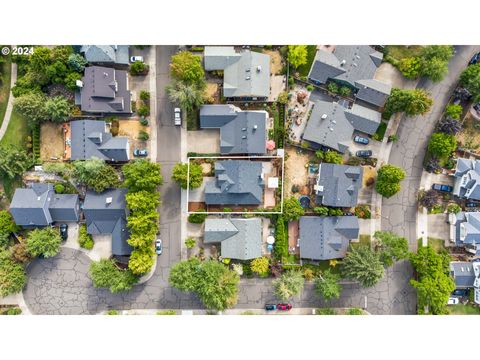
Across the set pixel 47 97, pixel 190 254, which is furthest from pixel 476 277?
pixel 47 97

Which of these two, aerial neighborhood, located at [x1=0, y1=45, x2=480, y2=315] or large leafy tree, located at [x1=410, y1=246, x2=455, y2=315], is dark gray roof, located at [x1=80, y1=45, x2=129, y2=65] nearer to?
aerial neighborhood, located at [x1=0, y1=45, x2=480, y2=315]

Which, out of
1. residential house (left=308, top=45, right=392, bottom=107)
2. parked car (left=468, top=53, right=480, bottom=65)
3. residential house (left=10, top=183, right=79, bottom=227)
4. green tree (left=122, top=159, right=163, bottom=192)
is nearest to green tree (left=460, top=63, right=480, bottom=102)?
parked car (left=468, top=53, right=480, bottom=65)

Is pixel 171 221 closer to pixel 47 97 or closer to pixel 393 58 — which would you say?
pixel 47 97

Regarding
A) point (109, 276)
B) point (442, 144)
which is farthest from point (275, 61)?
point (109, 276)

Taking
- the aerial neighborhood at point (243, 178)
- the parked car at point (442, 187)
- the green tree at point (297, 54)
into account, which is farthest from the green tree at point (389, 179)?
the green tree at point (297, 54)

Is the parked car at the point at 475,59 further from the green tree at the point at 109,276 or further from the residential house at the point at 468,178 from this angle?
the green tree at the point at 109,276

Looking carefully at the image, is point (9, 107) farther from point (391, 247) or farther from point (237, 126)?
point (391, 247)
